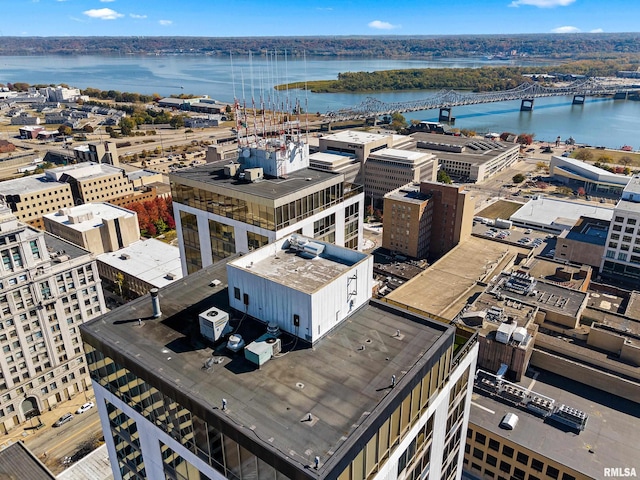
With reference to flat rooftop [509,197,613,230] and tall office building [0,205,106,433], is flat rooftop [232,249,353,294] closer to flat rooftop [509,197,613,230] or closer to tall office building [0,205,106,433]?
tall office building [0,205,106,433]

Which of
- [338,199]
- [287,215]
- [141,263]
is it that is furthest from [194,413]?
[141,263]

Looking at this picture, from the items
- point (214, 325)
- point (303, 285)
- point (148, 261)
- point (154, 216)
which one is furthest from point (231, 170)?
point (154, 216)

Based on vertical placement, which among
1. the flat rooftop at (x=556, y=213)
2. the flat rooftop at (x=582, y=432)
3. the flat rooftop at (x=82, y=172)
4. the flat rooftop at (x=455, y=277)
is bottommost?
the flat rooftop at (x=556, y=213)

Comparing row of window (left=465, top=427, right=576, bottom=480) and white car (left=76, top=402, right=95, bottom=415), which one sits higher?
row of window (left=465, top=427, right=576, bottom=480)

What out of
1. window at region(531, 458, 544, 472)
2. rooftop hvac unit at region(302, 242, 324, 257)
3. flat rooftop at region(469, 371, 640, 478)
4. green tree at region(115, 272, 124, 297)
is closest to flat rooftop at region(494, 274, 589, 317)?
flat rooftop at region(469, 371, 640, 478)

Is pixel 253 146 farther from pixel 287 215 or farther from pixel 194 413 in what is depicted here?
pixel 194 413

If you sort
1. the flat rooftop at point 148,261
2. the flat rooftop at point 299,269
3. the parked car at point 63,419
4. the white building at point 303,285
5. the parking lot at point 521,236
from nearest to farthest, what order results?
the white building at point 303,285, the flat rooftop at point 299,269, the parked car at point 63,419, the flat rooftop at point 148,261, the parking lot at point 521,236

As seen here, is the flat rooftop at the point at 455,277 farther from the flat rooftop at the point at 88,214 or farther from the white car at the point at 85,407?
the flat rooftop at the point at 88,214

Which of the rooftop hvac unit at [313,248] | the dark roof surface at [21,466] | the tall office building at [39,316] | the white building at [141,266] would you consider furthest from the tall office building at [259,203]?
the white building at [141,266]
